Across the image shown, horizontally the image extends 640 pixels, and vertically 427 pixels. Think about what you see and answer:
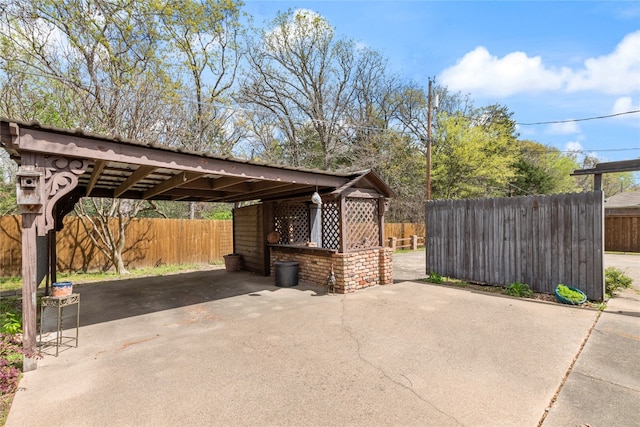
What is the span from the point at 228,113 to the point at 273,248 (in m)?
8.10

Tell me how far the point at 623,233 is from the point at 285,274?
17.3 m

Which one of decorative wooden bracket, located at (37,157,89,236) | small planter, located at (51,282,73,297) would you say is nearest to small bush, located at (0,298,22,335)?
small planter, located at (51,282,73,297)

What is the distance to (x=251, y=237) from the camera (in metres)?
9.55

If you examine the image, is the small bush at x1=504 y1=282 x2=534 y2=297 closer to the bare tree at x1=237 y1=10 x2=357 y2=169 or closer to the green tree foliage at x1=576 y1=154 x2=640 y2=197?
the bare tree at x1=237 y1=10 x2=357 y2=169

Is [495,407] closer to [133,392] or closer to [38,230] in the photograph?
[133,392]

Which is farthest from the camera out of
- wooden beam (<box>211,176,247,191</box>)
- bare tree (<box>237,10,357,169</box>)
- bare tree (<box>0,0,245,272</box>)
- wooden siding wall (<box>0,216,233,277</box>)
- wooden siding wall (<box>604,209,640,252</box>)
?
bare tree (<box>237,10,357,169</box>)

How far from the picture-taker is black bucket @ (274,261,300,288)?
7281 mm

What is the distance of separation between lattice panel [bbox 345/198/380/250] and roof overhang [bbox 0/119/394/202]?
389 millimetres

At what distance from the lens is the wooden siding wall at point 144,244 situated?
8.54 metres

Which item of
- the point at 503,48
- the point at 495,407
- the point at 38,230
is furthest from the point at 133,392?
the point at 503,48

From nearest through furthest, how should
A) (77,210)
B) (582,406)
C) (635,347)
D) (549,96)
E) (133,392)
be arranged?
1. (582,406)
2. (133,392)
3. (635,347)
4. (77,210)
5. (549,96)

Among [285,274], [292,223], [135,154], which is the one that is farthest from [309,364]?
[292,223]

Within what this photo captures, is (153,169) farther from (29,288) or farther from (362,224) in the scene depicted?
(362,224)

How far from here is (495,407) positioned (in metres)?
2.45
